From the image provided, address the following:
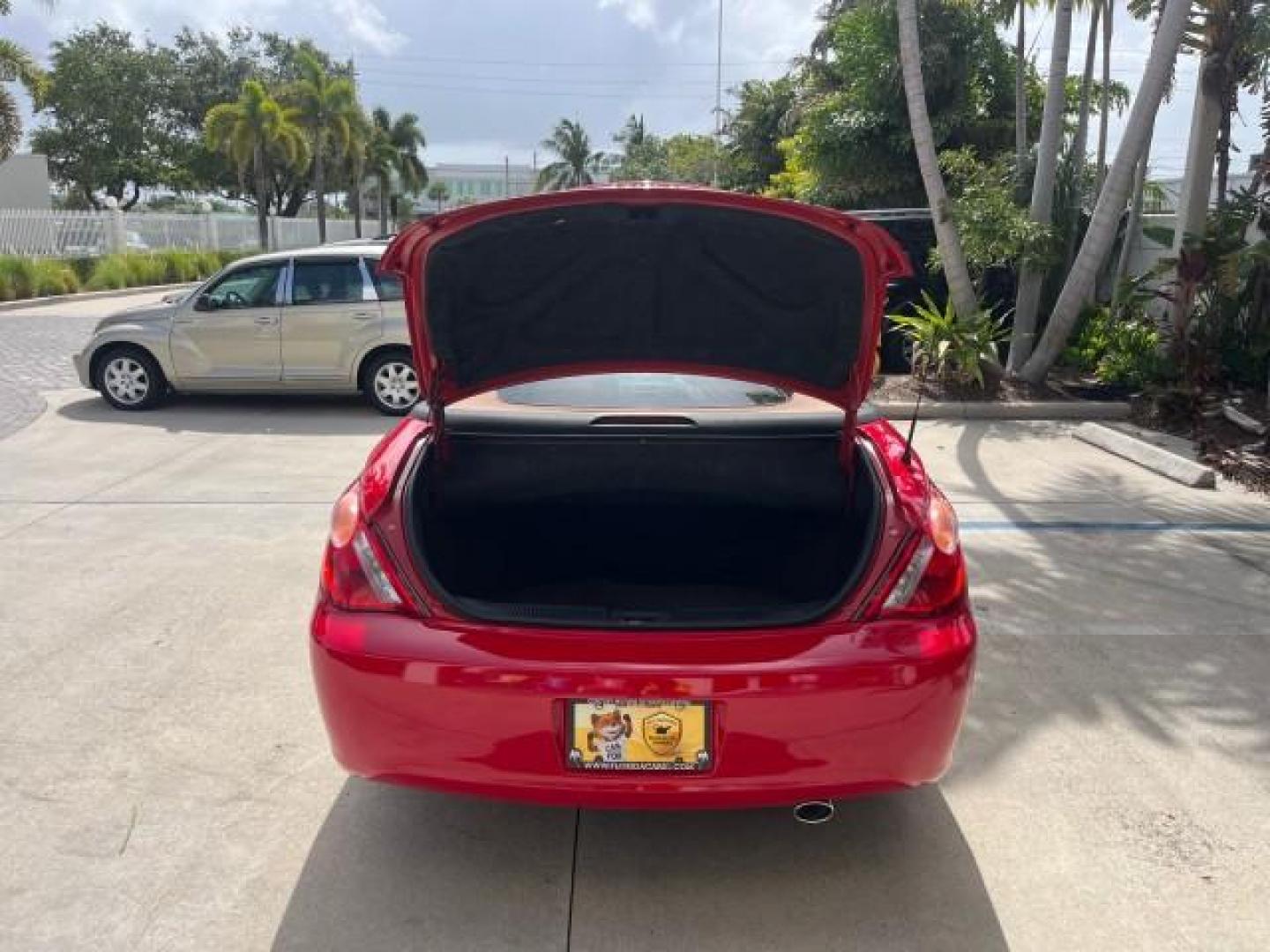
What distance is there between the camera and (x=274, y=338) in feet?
30.1

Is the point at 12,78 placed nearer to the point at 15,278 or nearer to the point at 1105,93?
the point at 15,278

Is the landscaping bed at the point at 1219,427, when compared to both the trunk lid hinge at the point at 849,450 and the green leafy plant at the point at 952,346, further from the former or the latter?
the trunk lid hinge at the point at 849,450

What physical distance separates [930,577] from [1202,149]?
30.0 feet

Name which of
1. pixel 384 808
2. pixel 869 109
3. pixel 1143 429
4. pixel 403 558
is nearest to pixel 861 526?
pixel 403 558

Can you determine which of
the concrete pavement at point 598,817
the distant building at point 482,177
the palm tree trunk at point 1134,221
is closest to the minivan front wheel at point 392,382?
the concrete pavement at point 598,817

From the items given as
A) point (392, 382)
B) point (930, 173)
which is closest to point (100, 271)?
point (392, 382)

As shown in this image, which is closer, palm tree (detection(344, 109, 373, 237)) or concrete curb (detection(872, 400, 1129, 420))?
concrete curb (detection(872, 400, 1129, 420))

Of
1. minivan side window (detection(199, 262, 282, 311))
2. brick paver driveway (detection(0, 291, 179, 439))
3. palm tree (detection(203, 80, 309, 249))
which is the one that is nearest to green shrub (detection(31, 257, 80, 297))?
brick paver driveway (detection(0, 291, 179, 439))

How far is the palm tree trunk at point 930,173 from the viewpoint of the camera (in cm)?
945

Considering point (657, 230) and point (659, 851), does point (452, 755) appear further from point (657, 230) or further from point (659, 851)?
point (657, 230)

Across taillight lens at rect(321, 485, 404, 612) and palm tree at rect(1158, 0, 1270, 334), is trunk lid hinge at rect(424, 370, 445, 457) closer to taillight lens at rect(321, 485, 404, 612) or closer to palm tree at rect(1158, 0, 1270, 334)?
taillight lens at rect(321, 485, 404, 612)

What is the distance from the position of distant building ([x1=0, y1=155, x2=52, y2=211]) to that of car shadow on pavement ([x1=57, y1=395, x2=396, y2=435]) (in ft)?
96.2

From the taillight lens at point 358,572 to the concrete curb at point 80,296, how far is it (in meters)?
19.8

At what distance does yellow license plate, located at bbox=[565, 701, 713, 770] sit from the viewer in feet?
7.61
